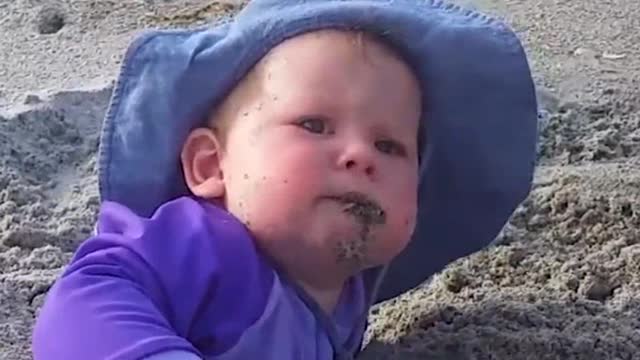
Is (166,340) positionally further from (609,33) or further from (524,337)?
(609,33)

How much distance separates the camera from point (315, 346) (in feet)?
5.49

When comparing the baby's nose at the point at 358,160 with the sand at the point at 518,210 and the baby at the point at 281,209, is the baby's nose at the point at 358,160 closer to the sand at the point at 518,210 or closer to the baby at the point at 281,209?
the baby at the point at 281,209

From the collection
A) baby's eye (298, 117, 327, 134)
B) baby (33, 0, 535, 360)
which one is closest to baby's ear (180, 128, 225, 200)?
baby (33, 0, 535, 360)

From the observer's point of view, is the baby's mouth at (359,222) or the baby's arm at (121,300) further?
the baby's mouth at (359,222)

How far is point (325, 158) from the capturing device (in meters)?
1.60

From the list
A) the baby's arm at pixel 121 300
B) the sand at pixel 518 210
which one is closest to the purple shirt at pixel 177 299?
the baby's arm at pixel 121 300

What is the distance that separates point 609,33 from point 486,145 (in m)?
1.44

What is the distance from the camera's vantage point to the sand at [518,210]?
Answer: 1897 millimetres

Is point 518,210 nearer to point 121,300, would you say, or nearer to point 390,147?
point 390,147

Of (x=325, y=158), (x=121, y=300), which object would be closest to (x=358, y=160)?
(x=325, y=158)

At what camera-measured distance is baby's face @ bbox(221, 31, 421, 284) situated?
160 centimetres

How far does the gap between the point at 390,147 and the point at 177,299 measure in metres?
0.28

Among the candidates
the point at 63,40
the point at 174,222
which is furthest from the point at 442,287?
the point at 63,40

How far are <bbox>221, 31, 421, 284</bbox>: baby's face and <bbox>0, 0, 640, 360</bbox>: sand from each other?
0.87 ft
